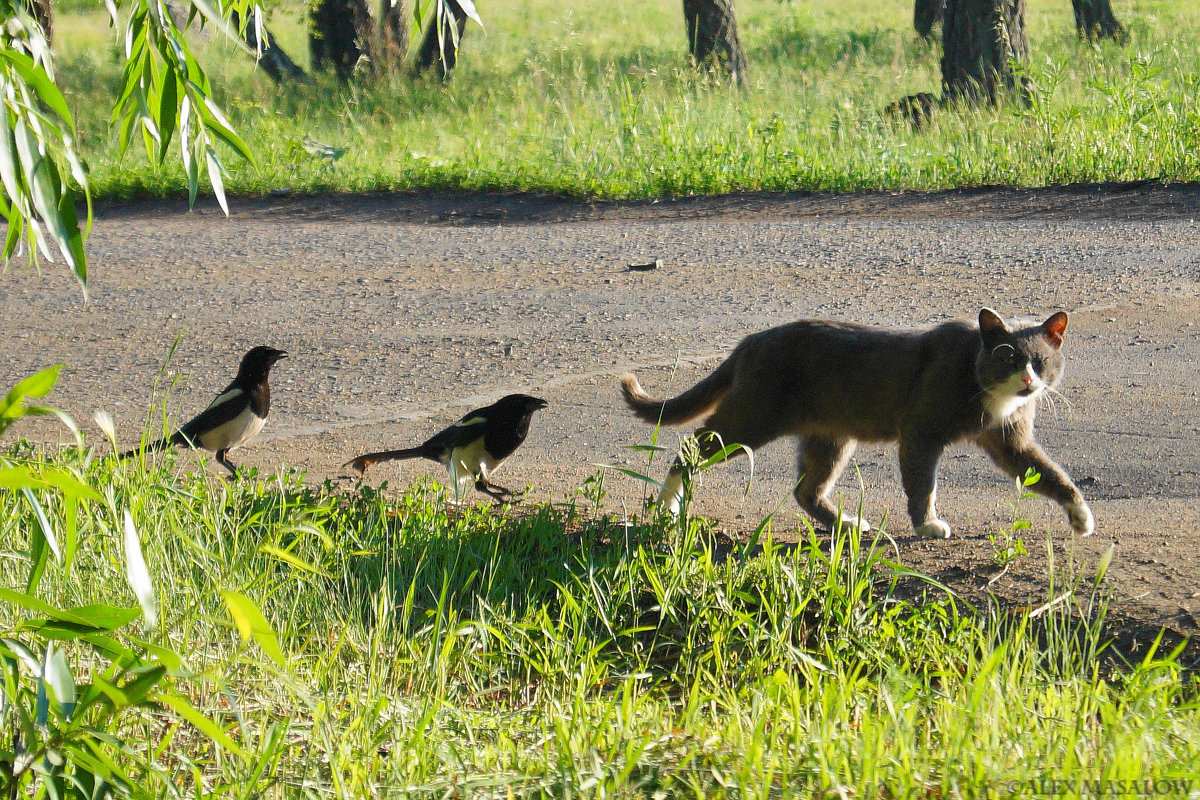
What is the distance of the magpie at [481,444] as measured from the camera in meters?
5.34

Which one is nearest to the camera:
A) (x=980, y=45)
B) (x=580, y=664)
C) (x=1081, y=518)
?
(x=580, y=664)

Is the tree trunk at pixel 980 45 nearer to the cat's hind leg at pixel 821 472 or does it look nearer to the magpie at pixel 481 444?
the cat's hind leg at pixel 821 472

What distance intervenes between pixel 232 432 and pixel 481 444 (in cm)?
120

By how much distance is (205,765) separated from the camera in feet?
9.68

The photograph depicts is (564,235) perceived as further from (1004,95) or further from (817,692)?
(817,692)

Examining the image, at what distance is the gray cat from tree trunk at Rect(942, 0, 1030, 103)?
1031cm

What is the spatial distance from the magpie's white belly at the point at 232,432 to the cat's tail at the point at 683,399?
1.74 meters

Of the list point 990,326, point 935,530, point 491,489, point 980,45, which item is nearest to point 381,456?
point 491,489

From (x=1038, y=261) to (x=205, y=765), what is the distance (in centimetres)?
746

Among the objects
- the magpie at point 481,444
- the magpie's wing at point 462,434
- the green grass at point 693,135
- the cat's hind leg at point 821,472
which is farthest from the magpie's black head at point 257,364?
the green grass at point 693,135

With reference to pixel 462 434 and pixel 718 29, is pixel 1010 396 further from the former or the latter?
pixel 718 29

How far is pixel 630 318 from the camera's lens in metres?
8.27

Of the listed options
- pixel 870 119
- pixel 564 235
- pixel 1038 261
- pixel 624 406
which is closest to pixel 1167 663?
pixel 624 406

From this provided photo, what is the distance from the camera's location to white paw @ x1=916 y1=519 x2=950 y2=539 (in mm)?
4637
